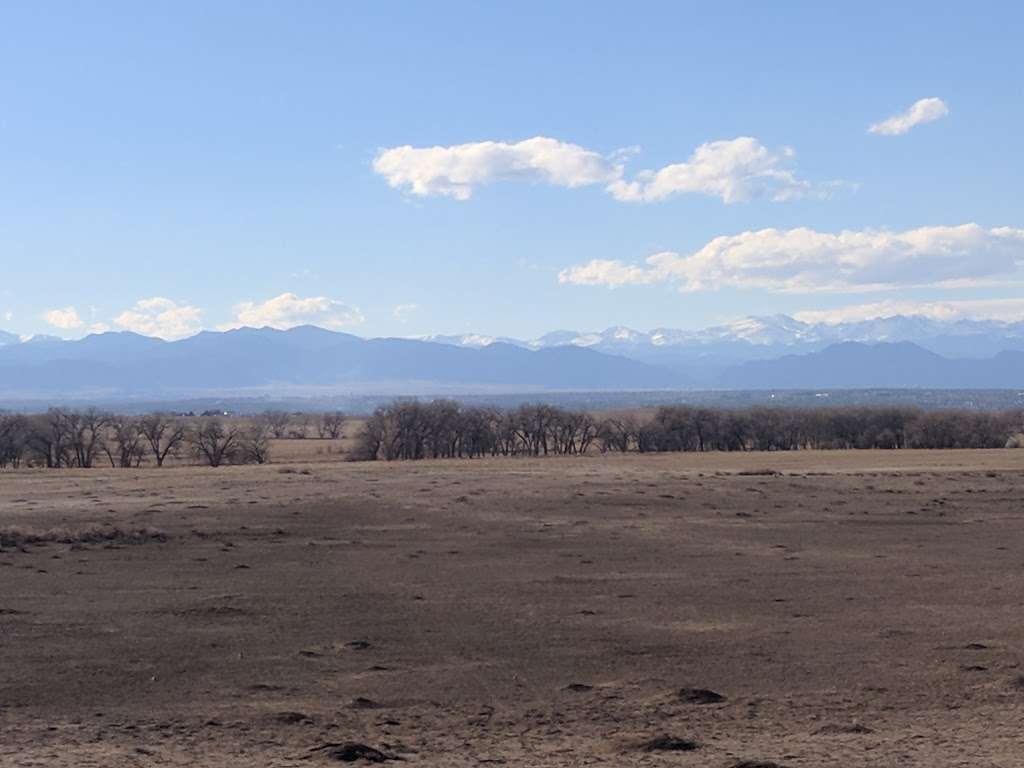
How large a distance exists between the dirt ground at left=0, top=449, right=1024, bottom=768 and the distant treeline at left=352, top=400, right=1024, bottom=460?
203ft

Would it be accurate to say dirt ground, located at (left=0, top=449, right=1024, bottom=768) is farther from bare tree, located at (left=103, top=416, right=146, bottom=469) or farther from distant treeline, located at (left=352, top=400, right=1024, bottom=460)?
distant treeline, located at (left=352, top=400, right=1024, bottom=460)

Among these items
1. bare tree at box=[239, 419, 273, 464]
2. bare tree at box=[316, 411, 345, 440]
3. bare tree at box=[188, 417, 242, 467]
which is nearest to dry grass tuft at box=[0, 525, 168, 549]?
bare tree at box=[239, 419, 273, 464]

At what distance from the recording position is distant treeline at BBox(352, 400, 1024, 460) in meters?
103

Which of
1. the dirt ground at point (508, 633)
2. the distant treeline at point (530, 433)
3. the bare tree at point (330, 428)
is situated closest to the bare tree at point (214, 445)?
the distant treeline at point (530, 433)

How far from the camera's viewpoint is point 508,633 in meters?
19.3

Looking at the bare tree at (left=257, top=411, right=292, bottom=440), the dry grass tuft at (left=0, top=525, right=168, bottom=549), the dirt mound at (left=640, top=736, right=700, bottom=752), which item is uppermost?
the bare tree at (left=257, top=411, right=292, bottom=440)

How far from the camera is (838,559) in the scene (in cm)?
2850

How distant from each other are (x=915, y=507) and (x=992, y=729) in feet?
96.5

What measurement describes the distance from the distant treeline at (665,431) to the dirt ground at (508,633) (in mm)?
61808

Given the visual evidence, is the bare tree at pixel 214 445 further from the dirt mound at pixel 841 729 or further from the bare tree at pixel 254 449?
the dirt mound at pixel 841 729

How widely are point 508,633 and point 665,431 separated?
87924mm

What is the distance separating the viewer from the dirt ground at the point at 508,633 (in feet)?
42.0

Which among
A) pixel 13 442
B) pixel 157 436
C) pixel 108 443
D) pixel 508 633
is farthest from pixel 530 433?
pixel 508 633

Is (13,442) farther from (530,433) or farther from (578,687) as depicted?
(578,687)
